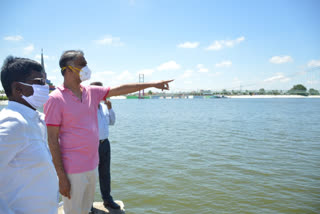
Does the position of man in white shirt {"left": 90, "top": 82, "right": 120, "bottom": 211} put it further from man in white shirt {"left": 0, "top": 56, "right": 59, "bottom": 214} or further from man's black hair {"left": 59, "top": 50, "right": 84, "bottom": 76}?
man in white shirt {"left": 0, "top": 56, "right": 59, "bottom": 214}

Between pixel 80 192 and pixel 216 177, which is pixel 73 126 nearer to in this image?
pixel 80 192

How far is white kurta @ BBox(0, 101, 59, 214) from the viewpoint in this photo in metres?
1.29

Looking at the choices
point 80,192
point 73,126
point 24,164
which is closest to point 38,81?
point 24,164

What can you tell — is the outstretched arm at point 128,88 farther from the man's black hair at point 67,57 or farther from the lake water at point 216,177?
the lake water at point 216,177

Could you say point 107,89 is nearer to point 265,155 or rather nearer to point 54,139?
point 54,139

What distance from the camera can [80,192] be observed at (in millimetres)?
2350

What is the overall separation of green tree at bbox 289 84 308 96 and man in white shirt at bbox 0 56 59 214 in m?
170

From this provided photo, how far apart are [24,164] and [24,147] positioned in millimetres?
Result: 110

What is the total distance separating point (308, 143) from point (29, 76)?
12351 millimetres

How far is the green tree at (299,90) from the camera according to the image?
145 m

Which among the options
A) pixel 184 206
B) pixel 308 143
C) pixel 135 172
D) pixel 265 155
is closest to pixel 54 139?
pixel 184 206

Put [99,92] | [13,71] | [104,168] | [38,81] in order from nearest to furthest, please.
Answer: [13,71]
[38,81]
[99,92]
[104,168]

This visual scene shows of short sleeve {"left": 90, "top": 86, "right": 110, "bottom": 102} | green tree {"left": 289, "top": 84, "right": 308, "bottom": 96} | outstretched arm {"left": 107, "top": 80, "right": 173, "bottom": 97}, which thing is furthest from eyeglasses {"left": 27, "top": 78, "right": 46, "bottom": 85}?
green tree {"left": 289, "top": 84, "right": 308, "bottom": 96}

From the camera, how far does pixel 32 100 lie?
152 cm
